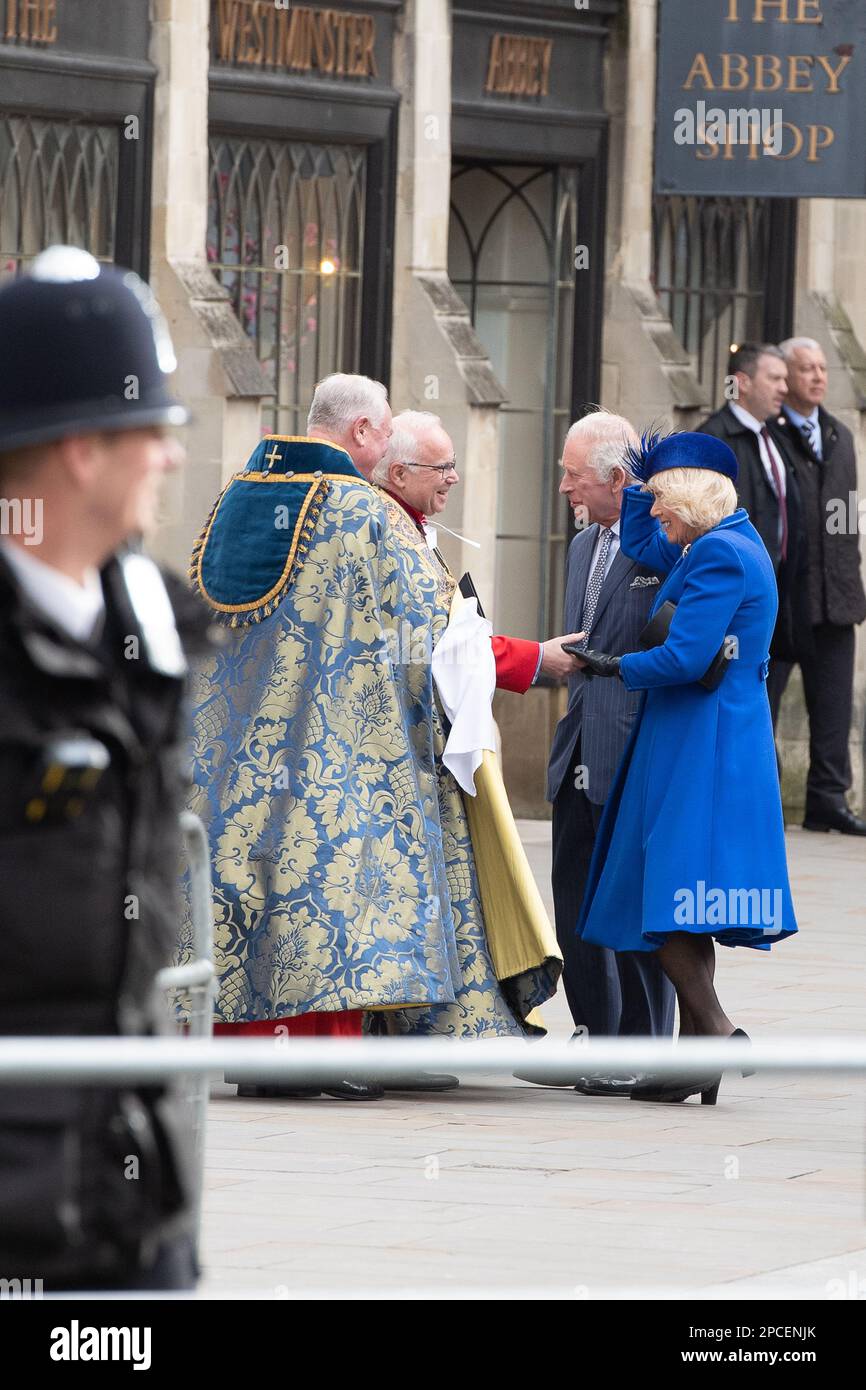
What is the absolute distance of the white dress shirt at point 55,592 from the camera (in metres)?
2.69

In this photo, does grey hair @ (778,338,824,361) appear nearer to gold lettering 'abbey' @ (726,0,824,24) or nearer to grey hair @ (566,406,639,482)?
gold lettering 'abbey' @ (726,0,824,24)

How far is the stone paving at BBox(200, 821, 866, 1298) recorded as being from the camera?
5.38 metres

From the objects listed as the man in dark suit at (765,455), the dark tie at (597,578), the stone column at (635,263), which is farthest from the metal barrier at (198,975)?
the stone column at (635,263)

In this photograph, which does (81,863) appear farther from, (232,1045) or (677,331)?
(677,331)

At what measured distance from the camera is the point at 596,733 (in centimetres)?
793

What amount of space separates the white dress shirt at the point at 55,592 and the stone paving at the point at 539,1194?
68.2 inches

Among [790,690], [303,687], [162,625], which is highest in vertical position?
[162,625]

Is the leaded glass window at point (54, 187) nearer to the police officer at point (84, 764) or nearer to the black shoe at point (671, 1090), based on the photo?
the black shoe at point (671, 1090)

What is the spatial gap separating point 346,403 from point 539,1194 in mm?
2329

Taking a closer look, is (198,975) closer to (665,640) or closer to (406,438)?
(665,640)

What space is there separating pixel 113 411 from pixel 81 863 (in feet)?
1.33

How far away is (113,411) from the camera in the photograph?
2721 millimetres
